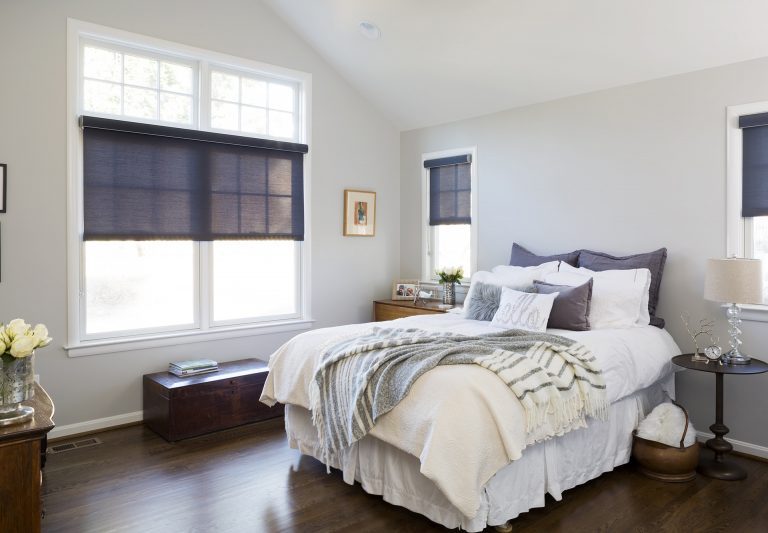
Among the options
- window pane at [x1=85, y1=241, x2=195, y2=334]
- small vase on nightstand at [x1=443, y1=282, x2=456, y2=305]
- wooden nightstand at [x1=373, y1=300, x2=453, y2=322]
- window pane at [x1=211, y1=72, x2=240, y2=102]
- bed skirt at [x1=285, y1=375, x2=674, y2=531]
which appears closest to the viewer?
bed skirt at [x1=285, y1=375, x2=674, y2=531]

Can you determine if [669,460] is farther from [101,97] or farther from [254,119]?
[101,97]

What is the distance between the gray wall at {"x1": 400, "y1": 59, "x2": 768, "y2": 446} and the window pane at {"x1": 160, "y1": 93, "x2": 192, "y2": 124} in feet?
7.96

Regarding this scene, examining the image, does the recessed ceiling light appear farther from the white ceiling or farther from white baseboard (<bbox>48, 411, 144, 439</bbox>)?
white baseboard (<bbox>48, 411, 144, 439</bbox>)

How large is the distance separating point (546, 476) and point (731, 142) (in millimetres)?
2424

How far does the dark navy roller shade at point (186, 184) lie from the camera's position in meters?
4.02

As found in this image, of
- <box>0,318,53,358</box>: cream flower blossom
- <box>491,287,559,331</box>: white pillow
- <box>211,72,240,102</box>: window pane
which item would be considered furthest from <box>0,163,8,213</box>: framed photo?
<box>491,287,559,331</box>: white pillow

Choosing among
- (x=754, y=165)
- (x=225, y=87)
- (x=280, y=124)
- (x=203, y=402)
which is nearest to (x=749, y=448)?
(x=754, y=165)

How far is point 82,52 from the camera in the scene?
398 centimetres

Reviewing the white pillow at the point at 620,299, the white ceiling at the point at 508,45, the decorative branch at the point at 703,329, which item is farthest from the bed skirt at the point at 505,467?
the white ceiling at the point at 508,45

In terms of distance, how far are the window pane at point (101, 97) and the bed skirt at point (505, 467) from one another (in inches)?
98.6

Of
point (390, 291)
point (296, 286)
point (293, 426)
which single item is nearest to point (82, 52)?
point (296, 286)

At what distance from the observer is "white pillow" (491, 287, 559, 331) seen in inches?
141

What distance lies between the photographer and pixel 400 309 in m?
5.20

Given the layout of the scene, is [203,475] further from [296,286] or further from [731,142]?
[731,142]
